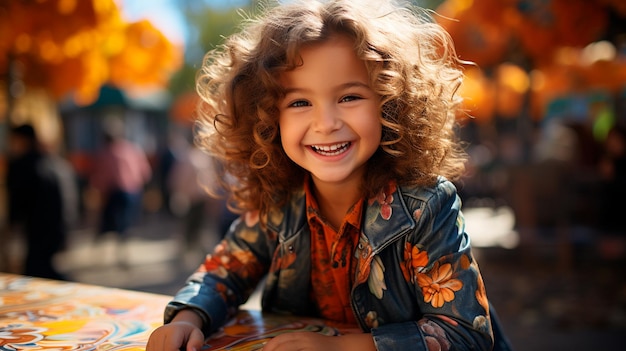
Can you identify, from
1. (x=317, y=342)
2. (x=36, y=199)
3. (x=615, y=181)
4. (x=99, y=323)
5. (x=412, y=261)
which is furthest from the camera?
(x=615, y=181)

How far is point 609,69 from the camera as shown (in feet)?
32.4

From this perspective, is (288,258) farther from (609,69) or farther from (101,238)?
(609,69)

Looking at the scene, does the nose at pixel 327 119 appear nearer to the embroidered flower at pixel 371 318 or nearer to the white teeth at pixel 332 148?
the white teeth at pixel 332 148

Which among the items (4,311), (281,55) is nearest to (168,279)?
(4,311)

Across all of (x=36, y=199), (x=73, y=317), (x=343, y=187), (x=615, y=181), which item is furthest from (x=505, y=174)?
(x=73, y=317)

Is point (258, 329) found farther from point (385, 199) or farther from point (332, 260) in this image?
point (385, 199)

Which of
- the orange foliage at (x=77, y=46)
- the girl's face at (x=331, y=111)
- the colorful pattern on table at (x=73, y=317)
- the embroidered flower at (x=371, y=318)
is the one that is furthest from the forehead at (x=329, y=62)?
the orange foliage at (x=77, y=46)

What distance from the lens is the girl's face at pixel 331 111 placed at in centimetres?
136

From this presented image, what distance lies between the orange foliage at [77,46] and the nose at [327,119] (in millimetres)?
3969

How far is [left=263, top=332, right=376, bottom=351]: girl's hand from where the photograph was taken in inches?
46.3

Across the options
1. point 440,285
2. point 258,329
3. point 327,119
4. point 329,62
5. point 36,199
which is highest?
point 329,62

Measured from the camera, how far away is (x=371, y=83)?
1.38m

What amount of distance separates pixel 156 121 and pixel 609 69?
15.6 m

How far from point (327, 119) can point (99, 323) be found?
79 centimetres
